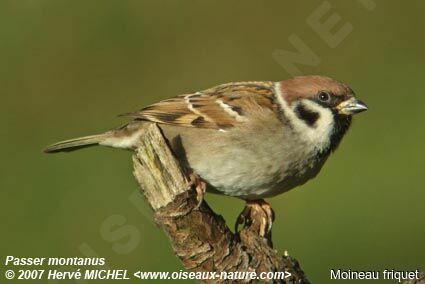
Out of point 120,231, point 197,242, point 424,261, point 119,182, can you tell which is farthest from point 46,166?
point 197,242

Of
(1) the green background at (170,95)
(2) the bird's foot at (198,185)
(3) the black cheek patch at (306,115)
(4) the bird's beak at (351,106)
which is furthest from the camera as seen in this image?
(1) the green background at (170,95)

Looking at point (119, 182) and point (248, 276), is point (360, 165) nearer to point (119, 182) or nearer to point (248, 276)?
point (119, 182)

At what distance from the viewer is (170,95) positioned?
7734 millimetres

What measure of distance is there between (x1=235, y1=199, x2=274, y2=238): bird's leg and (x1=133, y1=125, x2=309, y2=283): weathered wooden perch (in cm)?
41

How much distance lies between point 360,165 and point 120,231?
6.83ft

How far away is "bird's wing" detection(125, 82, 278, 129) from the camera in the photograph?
4.69 metres

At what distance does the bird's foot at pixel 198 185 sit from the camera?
404cm

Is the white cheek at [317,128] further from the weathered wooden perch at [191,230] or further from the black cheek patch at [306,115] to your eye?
the weathered wooden perch at [191,230]

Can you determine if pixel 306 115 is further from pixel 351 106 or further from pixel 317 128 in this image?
pixel 351 106

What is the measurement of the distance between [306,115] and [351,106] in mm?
233

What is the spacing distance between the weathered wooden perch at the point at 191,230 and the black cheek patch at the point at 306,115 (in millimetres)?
872

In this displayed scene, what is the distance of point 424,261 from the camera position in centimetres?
594

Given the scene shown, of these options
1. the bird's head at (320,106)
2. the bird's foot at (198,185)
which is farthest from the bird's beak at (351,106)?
the bird's foot at (198,185)

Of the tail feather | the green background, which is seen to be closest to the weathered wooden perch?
the tail feather
